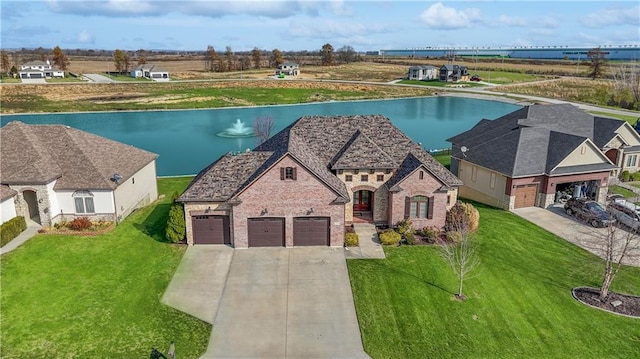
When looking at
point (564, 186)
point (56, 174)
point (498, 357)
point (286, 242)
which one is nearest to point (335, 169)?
point (286, 242)

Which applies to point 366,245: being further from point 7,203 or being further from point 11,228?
point 7,203

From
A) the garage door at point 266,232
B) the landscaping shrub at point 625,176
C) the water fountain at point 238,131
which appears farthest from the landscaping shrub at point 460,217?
the water fountain at point 238,131

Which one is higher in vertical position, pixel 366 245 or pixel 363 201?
pixel 363 201

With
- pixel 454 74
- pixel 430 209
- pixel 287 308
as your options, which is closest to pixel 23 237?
pixel 287 308

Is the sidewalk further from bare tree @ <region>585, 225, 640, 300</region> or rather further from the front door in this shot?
bare tree @ <region>585, 225, 640, 300</region>

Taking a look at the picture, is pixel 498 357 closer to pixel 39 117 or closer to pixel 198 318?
pixel 198 318
